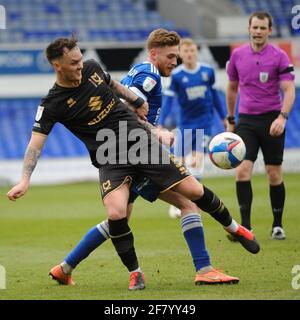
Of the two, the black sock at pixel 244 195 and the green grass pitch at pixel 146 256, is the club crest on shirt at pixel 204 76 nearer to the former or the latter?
the green grass pitch at pixel 146 256

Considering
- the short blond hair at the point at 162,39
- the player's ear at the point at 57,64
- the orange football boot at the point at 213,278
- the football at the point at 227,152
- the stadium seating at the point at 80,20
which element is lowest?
the orange football boot at the point at 213,278

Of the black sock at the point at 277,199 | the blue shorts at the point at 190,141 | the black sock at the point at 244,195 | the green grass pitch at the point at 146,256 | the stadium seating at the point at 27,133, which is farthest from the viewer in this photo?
the stadium seating at the point at 27,133

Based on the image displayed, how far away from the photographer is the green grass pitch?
674 cm

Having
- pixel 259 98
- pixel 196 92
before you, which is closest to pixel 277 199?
pixel 259 98

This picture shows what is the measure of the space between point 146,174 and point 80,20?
2046cm

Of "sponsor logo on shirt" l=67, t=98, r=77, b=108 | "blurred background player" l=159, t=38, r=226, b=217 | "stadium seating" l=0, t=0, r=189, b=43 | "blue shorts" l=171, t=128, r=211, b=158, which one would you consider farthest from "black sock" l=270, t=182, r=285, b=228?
"stadium seating" l=0, t=0, r=189, b=43

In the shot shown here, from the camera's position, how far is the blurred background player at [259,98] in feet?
31.7

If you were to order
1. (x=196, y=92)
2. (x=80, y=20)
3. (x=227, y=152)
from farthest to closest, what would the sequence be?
(x=80, y=20), (x=196, y=92), (x=227, y=152)

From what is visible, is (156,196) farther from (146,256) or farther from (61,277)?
(146,256)

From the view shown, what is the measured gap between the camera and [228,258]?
8.42 meters

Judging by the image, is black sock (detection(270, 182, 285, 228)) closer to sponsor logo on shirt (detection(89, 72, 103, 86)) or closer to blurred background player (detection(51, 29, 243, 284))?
blurred background player (detection(51, 29, 243, 284))

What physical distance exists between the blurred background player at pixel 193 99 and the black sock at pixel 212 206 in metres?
5.42

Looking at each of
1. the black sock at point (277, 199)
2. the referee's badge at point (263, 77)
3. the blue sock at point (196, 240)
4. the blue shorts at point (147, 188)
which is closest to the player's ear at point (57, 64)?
the blue shorts at point (147, 188)

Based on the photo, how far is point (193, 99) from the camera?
13.0m
